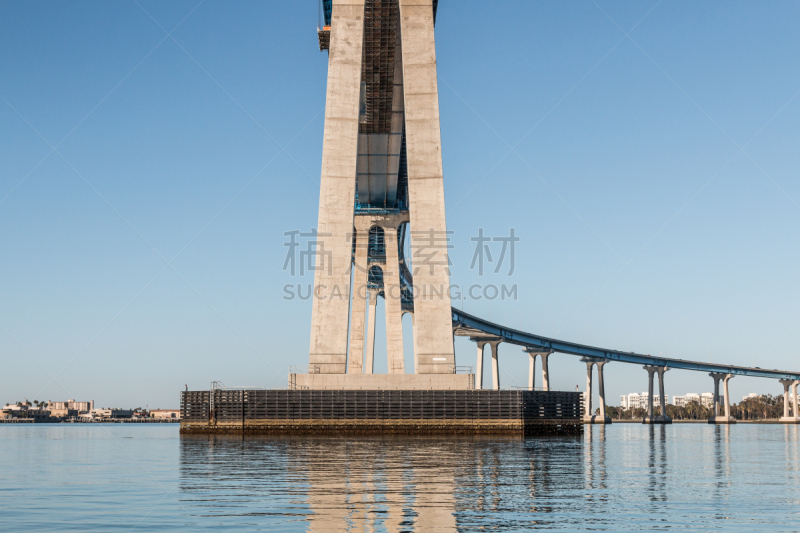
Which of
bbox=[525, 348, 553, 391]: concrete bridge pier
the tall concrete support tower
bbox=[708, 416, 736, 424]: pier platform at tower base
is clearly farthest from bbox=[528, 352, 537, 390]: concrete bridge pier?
the tall concrete support tower

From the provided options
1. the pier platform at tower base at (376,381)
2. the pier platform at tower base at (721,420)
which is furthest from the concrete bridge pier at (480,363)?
the pier platform at tower base at (376,381)

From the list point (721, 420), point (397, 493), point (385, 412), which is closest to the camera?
point (397, 493)

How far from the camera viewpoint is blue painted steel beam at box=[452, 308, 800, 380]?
11231cm

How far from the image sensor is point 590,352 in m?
123

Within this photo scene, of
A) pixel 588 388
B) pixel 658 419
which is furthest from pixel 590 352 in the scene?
pixel 658 419

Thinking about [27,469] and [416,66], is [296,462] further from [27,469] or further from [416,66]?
[416,66]

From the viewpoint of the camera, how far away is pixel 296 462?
23.5m

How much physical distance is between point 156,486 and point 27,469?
27.5 ft

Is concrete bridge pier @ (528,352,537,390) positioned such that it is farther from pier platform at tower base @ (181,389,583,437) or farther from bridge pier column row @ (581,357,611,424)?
pier platform at tower base @ (181,389,583,437)

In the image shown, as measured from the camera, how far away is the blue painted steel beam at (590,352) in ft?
368

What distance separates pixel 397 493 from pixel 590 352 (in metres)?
111

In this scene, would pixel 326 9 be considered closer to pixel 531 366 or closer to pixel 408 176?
pixel 408 176

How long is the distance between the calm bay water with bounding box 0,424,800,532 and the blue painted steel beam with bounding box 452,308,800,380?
3194 inches

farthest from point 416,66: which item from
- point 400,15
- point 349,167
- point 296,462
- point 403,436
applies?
point 296,462
